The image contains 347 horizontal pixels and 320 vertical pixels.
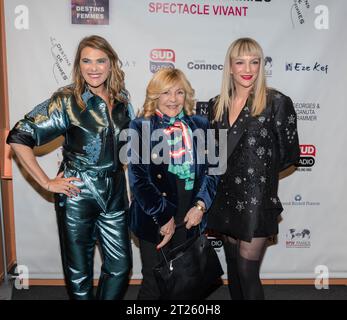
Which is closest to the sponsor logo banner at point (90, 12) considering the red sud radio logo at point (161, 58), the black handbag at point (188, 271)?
the red sud radio logo at point (161, 58)

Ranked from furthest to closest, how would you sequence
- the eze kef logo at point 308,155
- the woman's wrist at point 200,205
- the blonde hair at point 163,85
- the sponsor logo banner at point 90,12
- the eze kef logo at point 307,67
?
the eze kef logo at point 308,155 → the eze kef logo at point 307,67 → the sponsor logo banner at point 90,12 → the woman's wrist at point 200,205 → the blonde hair at point 163,85

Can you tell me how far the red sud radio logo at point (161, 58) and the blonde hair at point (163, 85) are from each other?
1.10m

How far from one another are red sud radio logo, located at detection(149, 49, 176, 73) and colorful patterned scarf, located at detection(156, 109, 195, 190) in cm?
114

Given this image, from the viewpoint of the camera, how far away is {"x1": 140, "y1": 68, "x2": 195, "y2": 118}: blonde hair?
2.27 metres

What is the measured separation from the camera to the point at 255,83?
8.06 ft

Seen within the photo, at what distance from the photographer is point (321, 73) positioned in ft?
11.2

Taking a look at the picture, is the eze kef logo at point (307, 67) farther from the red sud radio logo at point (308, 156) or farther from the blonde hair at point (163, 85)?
the blonde hair at point (163, 85)

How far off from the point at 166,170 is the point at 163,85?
474 mm

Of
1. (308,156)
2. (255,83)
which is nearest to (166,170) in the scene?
(255,83)

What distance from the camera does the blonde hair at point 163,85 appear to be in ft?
7.46

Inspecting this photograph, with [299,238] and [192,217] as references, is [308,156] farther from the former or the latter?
[192,217]

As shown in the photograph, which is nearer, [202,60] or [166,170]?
[166,170]
